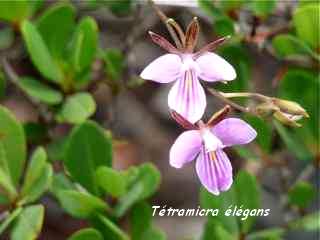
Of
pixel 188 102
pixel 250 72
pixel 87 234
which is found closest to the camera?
pixel 188 102

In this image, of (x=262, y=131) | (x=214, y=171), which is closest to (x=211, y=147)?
(x=214, y=171)

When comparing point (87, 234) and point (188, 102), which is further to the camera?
point (87, 234)

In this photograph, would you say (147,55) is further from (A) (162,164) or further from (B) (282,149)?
(B) (282,149)

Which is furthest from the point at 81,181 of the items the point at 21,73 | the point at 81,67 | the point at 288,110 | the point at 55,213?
the point at 21,73

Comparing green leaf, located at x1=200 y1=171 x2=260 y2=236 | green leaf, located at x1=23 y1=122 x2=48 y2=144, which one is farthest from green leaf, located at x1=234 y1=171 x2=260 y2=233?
green leaf, located at x1=23 y1=122 x2=48 y2=144

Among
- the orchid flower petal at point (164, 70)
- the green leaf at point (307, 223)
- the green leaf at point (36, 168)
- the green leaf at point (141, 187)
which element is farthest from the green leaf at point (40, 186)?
the green leaf at point (307, 223)

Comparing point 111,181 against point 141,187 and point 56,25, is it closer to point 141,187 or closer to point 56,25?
point 141,187

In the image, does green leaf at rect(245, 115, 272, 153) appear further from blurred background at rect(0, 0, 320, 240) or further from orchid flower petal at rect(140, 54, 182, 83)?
orchid flower petal at rect(140, 54, 182, 83)

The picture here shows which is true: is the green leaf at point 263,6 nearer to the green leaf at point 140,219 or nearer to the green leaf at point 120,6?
the green leaf at point 120,6
